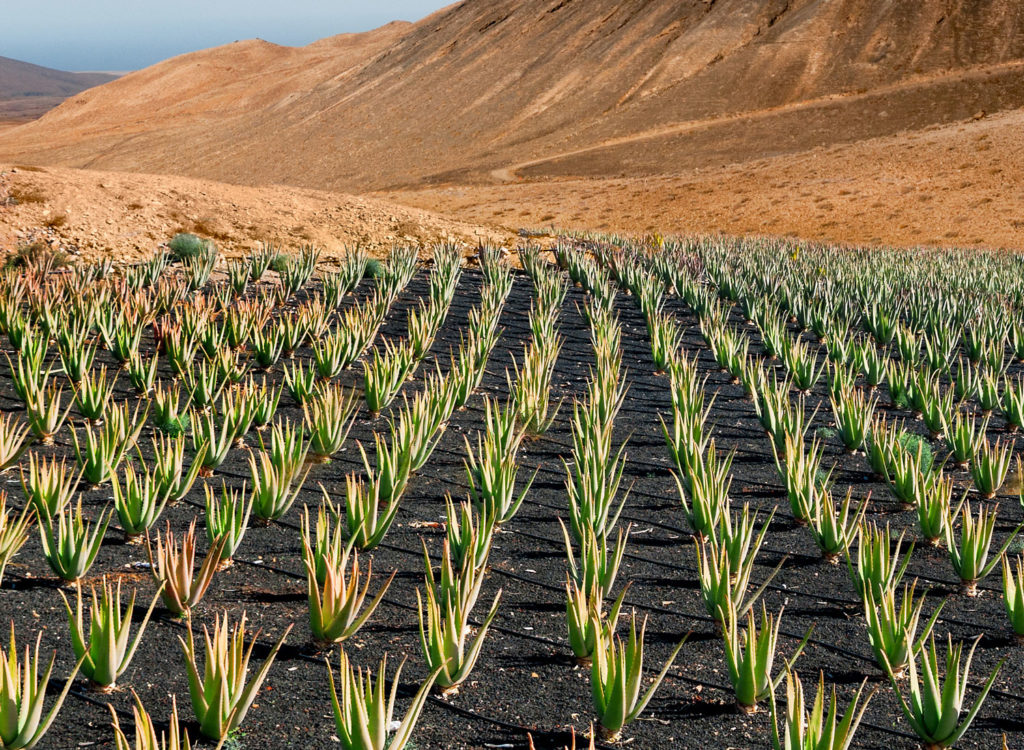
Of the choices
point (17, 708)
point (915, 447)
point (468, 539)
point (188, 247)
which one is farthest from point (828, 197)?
point (17, 708)

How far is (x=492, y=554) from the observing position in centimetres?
418

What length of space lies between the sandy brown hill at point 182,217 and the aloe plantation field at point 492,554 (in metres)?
4.42

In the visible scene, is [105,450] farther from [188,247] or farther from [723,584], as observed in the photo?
[188,247]

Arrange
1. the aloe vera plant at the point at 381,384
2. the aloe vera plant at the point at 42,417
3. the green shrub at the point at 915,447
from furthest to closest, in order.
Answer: the aloe vera plant at the point at 381,384, the green shrub at the point at 915,447, the aloe vera plant at the point at 42,417

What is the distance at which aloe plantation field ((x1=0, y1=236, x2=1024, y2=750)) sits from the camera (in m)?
2.83

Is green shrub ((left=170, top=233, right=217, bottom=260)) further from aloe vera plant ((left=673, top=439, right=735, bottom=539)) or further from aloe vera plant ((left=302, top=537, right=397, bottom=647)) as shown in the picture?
aloe vera plant ((left=302, top=537, right=397, bottom=647))

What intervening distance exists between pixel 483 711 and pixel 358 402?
10.6ft

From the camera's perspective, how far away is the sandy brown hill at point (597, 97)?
56.0 metres

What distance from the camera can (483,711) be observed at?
9.77 feet

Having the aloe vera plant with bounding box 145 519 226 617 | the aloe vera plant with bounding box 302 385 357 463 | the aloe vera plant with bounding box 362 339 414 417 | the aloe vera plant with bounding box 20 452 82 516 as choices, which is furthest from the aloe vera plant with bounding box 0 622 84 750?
the aloe vera plant with bounding box 362 339 414 417

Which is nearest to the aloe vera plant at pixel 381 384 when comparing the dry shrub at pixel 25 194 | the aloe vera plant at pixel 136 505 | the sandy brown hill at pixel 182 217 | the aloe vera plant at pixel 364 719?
the aloe vera plant at pixel 136 505

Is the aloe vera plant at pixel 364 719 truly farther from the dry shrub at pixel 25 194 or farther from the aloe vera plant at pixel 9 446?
the dry shrub at pixel 25 194

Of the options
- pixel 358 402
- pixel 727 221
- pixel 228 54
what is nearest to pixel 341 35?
pixel 228 54

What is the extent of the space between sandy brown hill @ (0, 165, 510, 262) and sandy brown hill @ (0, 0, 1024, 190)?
37387 mm
